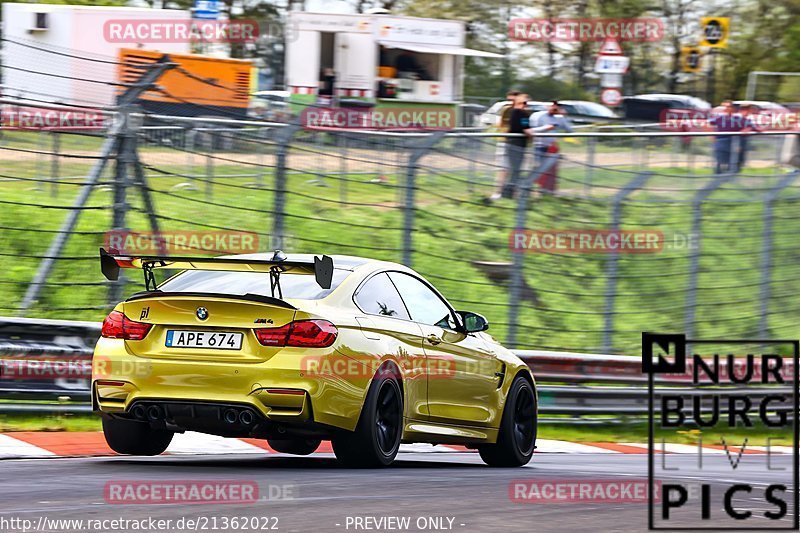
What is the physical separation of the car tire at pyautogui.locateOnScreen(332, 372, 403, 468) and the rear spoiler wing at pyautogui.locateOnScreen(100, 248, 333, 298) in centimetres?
82

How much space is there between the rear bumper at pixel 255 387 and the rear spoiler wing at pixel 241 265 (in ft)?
1.48

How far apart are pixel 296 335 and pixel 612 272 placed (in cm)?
677

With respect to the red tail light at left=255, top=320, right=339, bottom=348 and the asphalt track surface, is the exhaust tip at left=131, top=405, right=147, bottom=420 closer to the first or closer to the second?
the asphalt track surface

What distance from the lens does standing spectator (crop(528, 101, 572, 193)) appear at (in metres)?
14.4

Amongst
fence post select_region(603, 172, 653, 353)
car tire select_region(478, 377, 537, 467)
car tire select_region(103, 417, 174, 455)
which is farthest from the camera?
fence post select_region(603, 172, 653, 353)

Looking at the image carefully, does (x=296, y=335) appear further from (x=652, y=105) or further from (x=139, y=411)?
(x=652, y=105)

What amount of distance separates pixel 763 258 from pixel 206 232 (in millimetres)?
5811

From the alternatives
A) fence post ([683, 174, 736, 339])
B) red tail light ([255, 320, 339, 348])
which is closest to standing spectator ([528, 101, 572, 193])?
fence post ([683, 174, 736, 339])

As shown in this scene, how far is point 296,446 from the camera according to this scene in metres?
10.6

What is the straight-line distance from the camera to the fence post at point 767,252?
15281 millimetres

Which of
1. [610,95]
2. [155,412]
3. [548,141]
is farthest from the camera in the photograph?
[610,95]

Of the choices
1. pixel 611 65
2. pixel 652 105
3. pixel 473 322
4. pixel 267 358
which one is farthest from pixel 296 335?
pixel 652 105

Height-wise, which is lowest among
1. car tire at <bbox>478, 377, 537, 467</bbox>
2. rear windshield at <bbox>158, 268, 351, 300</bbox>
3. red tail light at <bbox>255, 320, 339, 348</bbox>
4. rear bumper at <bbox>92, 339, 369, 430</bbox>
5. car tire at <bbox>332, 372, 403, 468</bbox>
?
car tire at <bbox>478, 377, 537, 467</bbox>

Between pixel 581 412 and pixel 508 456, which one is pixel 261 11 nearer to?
pixel 581 412
